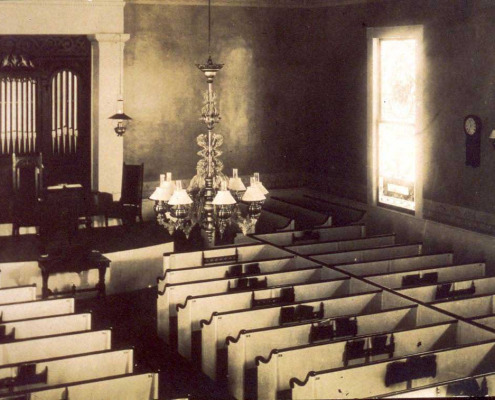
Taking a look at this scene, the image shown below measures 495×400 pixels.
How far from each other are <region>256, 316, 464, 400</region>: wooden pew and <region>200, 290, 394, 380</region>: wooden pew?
32.9 inches

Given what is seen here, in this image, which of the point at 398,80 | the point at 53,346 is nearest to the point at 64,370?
the point at 53,346

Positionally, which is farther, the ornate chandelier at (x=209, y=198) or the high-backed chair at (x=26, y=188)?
the high-backed chair at (x=26, y=188)

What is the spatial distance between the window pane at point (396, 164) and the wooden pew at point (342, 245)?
50.2 inches

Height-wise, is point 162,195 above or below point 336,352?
above

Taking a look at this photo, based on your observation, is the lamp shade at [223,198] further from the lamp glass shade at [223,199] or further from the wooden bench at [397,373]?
the wooden bench at [397,373]

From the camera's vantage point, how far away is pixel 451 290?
9.86m

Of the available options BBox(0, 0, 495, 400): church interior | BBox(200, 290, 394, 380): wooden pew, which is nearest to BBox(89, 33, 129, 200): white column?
BBox(0, 0, 495, 400): church interior

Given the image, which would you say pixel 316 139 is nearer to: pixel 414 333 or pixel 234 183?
pixel 234 183

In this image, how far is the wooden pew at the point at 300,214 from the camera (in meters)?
14.1

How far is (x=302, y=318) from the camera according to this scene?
8.94 m

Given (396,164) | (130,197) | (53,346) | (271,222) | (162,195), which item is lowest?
(53,346)

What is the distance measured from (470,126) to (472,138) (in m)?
0.18

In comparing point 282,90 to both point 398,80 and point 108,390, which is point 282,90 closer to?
point 398,80

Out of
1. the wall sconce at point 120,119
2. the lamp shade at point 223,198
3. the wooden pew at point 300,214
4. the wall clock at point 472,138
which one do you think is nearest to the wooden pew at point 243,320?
the lamp shade at point 223,198
